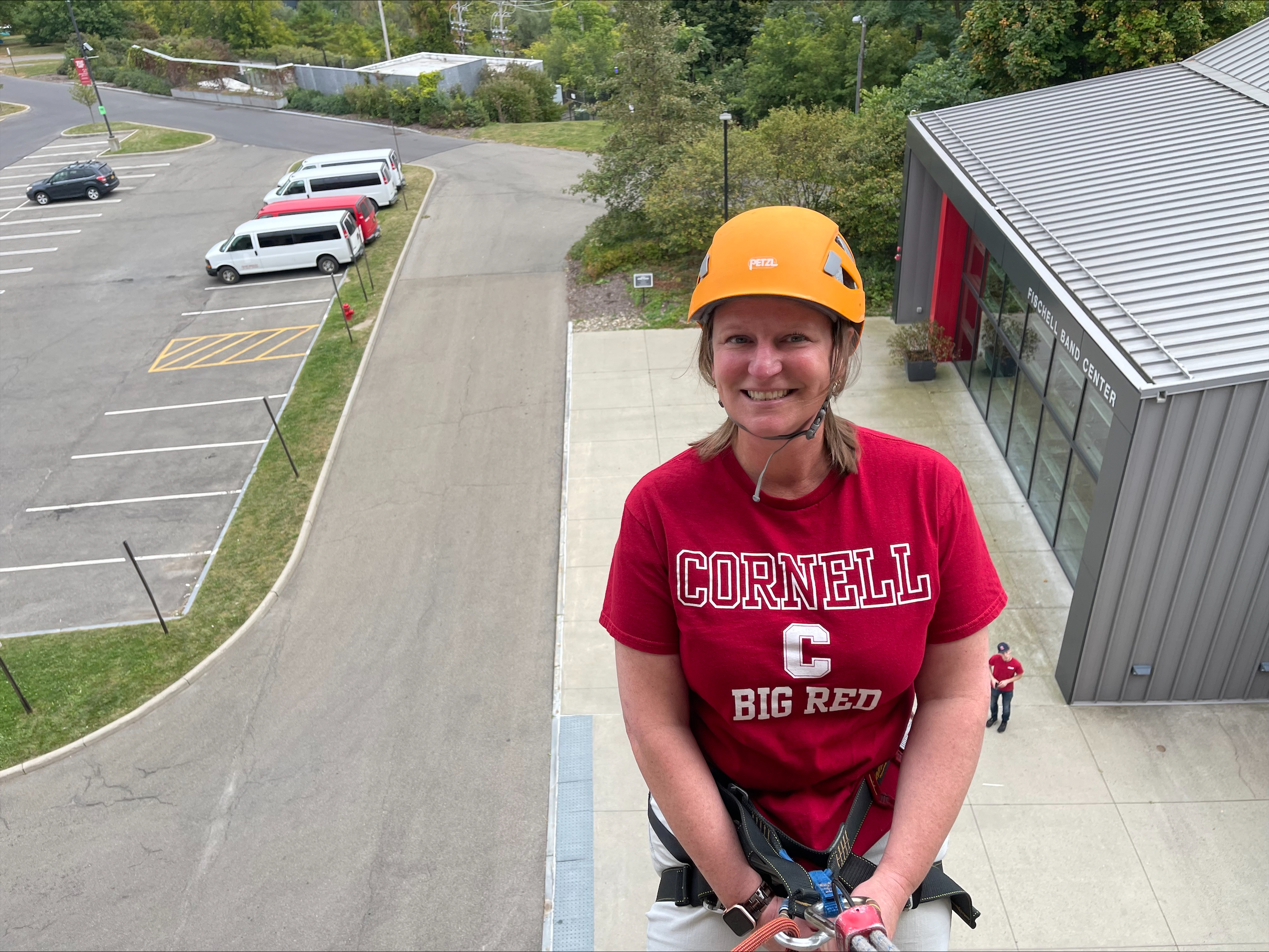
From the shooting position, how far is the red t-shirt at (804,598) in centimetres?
261

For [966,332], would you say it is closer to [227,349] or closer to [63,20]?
[227,349]

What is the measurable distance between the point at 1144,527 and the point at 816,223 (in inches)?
311

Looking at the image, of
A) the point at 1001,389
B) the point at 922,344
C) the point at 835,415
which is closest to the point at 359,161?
the point at 922,344

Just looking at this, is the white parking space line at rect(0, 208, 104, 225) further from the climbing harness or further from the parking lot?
the climbing harness

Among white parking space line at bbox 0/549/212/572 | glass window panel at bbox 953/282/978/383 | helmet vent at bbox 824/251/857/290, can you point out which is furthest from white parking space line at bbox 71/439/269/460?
helmet vent at bbox 824/251/857/290

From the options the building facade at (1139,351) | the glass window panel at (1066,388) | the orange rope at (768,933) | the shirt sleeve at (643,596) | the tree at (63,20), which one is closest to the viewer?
the orange rope at (768,933)

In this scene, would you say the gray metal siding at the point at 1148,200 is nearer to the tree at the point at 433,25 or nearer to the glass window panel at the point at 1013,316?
the glass window panel at the point at 1013,316

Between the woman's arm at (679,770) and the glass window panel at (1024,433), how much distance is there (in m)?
11.8

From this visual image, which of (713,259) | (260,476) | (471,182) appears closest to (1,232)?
(471,182)

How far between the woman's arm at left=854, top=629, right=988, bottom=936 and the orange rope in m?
0.37

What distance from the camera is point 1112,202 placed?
11.5 meters

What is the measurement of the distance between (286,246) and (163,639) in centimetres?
1427

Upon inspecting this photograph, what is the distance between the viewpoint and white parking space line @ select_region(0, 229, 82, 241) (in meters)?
28.8

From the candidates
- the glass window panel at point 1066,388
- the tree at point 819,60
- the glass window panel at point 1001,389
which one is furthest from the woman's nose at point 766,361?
the tree at point 819,60
